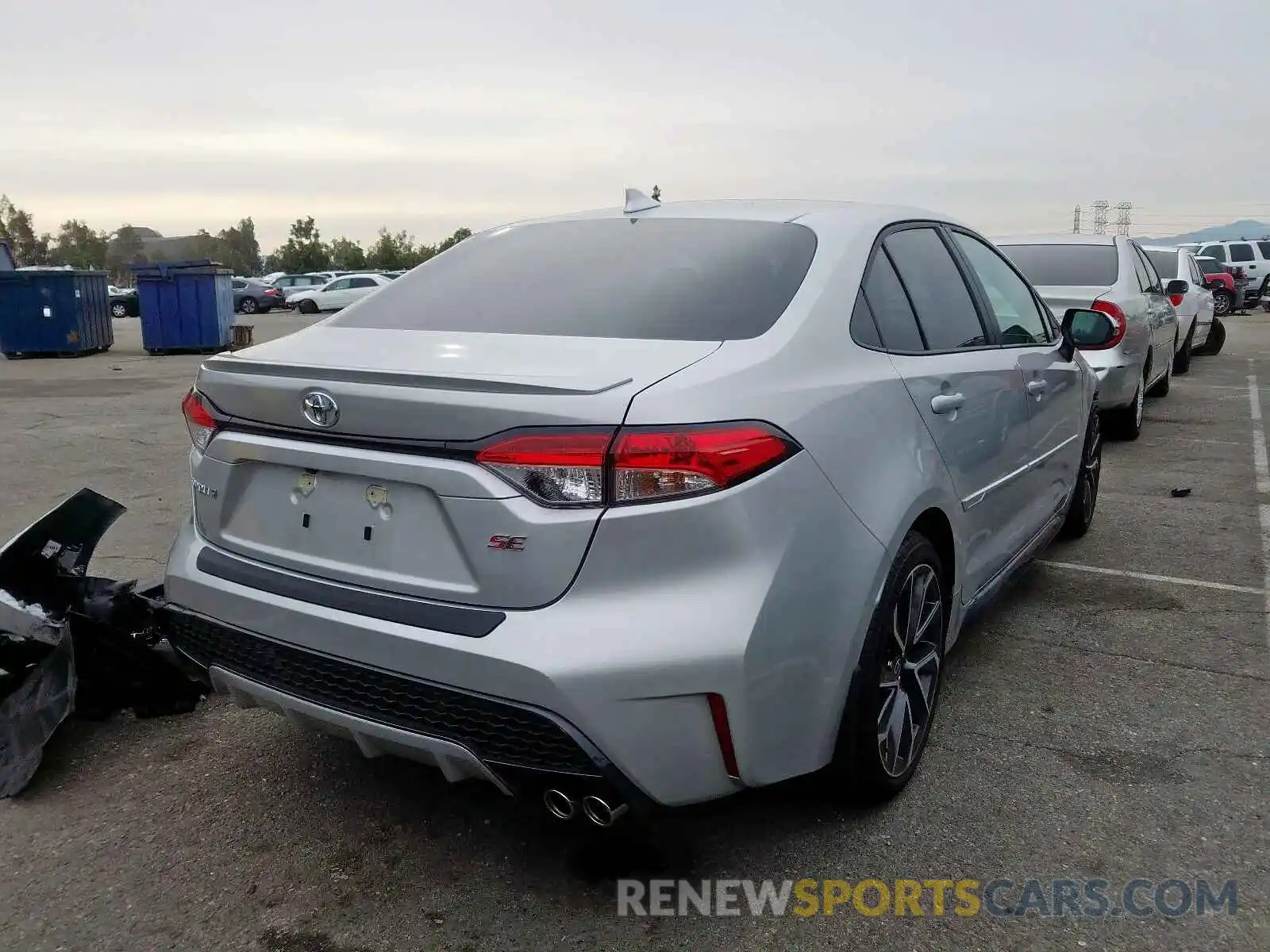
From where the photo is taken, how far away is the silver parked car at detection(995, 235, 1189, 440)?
298 inches

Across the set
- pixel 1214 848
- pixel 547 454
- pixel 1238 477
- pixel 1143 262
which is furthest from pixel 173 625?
pixel 1143 262

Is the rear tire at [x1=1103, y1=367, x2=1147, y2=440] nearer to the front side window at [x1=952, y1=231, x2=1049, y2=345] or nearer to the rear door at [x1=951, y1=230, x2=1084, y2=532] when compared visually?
the rear door at [x1=951, y1=230, x2=1084, y2=532]

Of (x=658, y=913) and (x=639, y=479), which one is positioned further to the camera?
(x=658, y=913)

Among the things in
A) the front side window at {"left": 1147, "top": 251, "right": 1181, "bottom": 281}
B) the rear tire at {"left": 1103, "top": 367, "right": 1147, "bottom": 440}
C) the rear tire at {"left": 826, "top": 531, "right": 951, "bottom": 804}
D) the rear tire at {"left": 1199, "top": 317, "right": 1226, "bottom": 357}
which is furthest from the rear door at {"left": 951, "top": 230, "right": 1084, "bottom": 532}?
the rear tire at {"left": 1199, "top": 317, "right": 1226, "bottom": 357}

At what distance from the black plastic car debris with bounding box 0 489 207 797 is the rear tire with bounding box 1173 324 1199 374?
13503mm

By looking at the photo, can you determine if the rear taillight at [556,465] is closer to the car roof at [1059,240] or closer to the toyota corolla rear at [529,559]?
the toyota corolla rear at [529,559]

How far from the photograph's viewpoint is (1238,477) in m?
7.17

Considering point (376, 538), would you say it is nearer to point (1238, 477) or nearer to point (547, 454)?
point (547, 454)

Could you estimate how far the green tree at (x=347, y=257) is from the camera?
85750mm

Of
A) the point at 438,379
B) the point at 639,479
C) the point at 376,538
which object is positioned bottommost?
the point at 376,538

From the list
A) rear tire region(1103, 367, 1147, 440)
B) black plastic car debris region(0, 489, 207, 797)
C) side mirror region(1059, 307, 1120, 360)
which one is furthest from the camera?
rear tire region(1103, 367, 1147, 440)

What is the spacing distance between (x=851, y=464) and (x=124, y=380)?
14.7 meters

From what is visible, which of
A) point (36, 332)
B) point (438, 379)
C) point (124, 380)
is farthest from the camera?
point (36, 332)

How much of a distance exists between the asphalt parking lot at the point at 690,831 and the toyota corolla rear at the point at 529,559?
1.13ft
